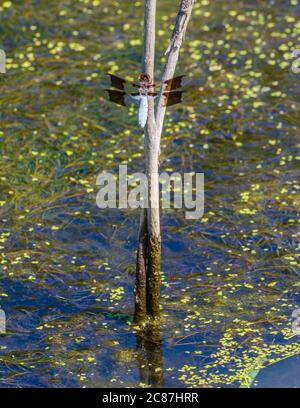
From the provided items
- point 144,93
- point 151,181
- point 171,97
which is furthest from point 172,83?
point 151,181

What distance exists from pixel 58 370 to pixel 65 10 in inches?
175

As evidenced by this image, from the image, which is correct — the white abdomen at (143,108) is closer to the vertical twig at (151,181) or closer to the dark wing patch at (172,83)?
the vertical twig at (151,181)

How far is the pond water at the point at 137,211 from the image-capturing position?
→ 15.8 ft

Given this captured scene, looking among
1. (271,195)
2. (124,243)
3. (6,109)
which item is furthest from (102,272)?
(6,109)

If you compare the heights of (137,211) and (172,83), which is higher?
(172,83)

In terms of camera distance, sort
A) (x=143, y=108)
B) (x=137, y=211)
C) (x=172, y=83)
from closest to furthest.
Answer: (x=143, y=108), (x=172, y=83), (x=137, y=211)

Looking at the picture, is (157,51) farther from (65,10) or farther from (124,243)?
(124,243)

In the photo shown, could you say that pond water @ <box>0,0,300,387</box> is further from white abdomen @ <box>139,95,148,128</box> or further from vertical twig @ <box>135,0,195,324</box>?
white abdomen @ <box>139,95,148,128</box>

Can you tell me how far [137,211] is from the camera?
602 cm

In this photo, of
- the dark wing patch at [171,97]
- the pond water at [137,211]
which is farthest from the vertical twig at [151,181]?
the pond water at [137,211]

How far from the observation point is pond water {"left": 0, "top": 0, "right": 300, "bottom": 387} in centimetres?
482

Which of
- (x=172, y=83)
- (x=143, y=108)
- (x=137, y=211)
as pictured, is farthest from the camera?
(x=137, y=211)

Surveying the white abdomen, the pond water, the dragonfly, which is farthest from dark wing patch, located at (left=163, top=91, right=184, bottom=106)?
the pond water

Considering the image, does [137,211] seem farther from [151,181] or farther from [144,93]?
[144,93]
